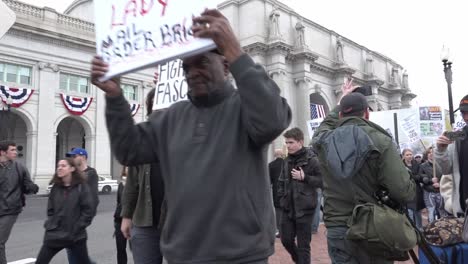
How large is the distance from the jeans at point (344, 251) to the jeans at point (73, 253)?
320 centimetres

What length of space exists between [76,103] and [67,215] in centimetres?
2574

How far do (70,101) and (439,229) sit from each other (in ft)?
92.3

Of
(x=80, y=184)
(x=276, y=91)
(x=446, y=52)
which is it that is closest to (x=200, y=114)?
(x=276, y=91)

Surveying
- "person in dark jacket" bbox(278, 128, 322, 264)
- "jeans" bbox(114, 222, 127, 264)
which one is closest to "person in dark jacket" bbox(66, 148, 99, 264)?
"jeans" bbox(114, 222, 127, 264)

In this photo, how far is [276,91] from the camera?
180cm

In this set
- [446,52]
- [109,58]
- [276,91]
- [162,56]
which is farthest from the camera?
[446,52]

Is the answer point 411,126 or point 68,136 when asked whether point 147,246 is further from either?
point 68,136

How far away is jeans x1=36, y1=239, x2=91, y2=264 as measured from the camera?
5.04 meters

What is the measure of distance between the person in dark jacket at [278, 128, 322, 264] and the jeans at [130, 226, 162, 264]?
2.37 meters

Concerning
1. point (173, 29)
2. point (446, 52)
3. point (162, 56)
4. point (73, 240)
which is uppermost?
point (446, 52)

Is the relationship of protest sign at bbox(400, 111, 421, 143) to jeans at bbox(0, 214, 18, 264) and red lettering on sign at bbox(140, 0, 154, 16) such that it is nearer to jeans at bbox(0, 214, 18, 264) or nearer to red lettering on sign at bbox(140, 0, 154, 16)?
jeans at bbox(0, 214, 18, 264)

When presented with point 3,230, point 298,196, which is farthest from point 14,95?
point 298,196

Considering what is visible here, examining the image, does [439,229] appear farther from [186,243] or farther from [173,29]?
[173,29]

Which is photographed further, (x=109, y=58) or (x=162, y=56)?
(x=109, y=58)
